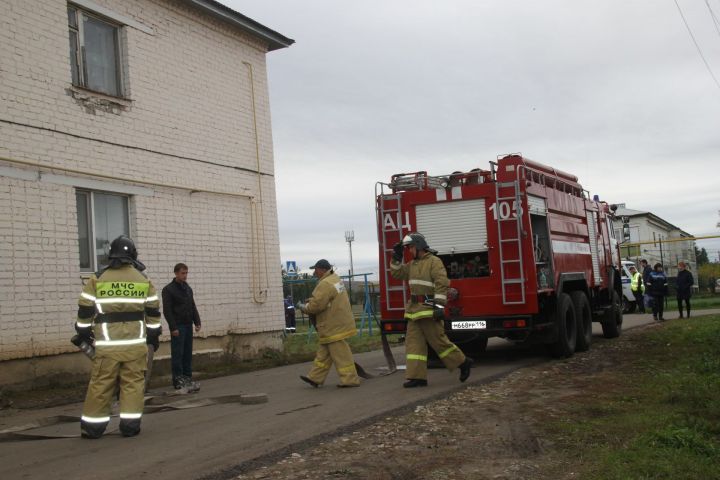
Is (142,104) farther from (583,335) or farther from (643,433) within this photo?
(643,433)

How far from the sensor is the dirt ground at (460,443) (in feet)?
18.1

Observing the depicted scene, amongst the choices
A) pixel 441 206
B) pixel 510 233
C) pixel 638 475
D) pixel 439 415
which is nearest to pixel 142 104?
pixel 441 206

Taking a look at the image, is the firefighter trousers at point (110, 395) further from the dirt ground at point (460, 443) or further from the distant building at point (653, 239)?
the distant building at point (653, 239)

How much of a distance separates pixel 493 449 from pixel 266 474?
181 cm

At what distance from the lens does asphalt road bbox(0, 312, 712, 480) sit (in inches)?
235

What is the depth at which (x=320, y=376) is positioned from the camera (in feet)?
34.4

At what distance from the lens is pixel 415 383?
32.6 feet

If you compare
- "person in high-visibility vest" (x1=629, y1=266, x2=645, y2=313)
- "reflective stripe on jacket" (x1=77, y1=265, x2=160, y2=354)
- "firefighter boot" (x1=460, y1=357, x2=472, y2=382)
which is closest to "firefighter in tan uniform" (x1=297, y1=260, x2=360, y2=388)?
"firefighter boot" (x1=460, y1=357, x2=472, y2=382)

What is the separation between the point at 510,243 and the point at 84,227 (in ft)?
21.6

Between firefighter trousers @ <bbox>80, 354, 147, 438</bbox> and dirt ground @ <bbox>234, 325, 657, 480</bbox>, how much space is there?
1982 mm

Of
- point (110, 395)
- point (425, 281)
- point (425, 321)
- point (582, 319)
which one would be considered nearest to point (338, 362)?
point (425, 321)

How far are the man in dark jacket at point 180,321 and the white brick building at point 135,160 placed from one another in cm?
185

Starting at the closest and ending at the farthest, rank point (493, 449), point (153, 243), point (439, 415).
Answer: point (493, 449) < point (439, 415) < point (153, 243)

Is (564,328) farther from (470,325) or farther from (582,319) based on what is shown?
(470,325)
